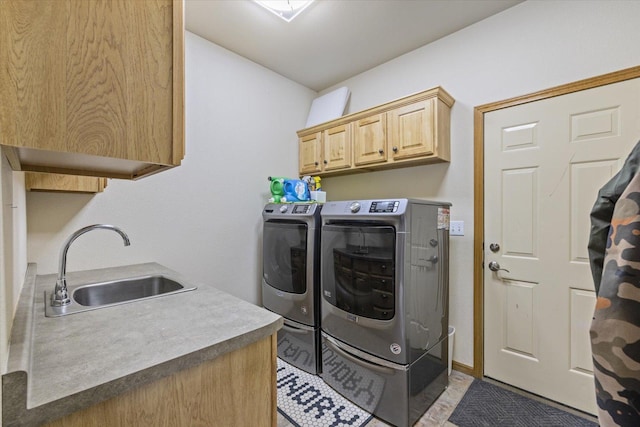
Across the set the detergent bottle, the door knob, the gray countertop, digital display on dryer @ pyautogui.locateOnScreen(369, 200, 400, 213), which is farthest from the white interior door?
the gray countertop

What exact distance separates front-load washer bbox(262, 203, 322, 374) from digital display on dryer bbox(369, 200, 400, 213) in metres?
0.55

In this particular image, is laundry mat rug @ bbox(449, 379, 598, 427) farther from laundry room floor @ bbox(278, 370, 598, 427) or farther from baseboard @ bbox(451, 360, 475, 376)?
baseboard @ bbox(451, 360, 475, 376)

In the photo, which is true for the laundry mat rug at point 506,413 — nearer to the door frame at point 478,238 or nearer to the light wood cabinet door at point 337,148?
the door frame at point 478,238

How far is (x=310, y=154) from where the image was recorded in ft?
9.83

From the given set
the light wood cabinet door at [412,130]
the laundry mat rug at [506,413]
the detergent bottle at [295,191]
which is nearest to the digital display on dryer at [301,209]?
the detergent bottle at [295,191]

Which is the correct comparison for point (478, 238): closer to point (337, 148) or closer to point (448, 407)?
point (448, 407)

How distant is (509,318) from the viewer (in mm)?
2002

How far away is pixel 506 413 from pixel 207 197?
2645 millimetres

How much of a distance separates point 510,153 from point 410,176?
77cm

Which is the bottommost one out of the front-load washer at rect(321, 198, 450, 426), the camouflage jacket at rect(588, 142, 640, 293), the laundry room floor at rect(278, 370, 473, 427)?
the laundry room floor at rect(278, 370, 473, 427)

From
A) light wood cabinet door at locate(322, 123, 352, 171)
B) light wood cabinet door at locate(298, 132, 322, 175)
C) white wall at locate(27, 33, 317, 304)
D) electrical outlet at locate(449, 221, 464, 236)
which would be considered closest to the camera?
white wall at locate(27, 33, 317, 304)

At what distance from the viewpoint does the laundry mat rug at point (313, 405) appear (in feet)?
5.57

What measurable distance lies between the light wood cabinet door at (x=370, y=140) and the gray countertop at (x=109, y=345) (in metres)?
1.72

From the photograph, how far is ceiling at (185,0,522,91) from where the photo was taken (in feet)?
6.53
